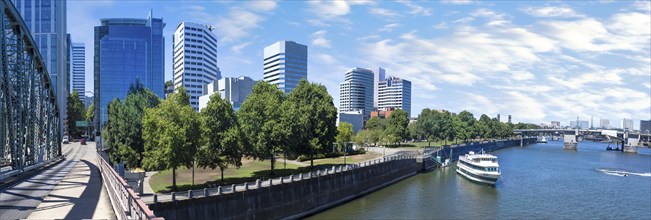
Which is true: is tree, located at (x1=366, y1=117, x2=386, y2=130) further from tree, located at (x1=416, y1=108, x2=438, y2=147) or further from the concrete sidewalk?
the concrete sidewalk

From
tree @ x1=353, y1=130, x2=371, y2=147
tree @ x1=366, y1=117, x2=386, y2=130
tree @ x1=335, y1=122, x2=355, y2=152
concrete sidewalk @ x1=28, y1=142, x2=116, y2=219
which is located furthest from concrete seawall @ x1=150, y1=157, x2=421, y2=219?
tree @ x1=366, y1=117, x2=386, y2=130

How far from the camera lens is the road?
2536 centimetres

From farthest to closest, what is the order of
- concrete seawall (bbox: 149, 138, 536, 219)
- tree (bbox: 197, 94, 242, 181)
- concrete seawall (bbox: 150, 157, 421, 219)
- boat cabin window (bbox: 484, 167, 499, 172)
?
1. boat cabin window (bbox: 484, 167, 499, 172)
2. tree (bbox: 197, 94, 242, 181)
3. concrete seawall (bbox: 149, 138, 536, 219)
4. concrete seawall (bbox: 150, 157, 421, 219)

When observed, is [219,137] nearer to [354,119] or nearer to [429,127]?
[354,119]

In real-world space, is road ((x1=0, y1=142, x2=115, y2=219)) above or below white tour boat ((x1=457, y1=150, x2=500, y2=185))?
above

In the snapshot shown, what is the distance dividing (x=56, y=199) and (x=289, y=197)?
75.3 ft

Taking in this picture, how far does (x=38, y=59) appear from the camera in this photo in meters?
61.7

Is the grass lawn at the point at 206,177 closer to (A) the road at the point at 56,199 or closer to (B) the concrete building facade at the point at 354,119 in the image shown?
(A) the road at the point at 56,199

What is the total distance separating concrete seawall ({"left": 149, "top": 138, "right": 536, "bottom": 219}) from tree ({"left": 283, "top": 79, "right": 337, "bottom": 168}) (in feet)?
23.1

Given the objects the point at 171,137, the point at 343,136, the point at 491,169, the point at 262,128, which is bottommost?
the point at 491,169

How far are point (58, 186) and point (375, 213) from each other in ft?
109

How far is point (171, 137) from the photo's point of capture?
143 ft

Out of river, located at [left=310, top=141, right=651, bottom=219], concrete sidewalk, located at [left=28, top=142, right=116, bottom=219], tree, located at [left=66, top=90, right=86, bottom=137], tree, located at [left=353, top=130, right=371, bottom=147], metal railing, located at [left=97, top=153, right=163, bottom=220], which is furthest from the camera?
tree, located at [left=66, top=90, right=86, bottom=137]

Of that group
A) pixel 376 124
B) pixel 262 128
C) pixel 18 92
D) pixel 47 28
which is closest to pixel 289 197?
pixel 262 128
